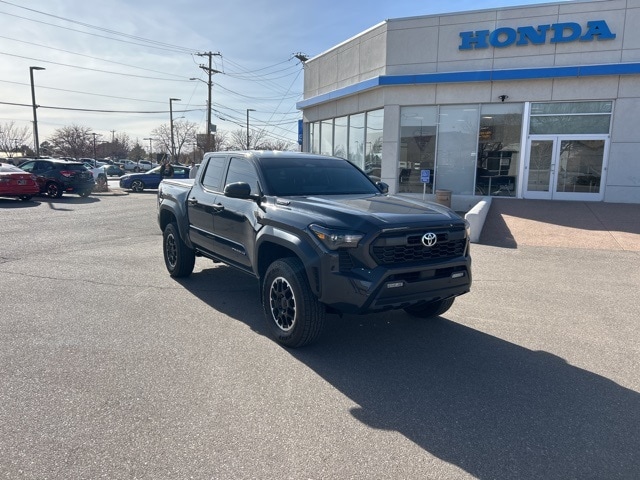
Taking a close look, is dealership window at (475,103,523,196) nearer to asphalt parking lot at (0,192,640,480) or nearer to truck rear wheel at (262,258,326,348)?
asphalt parking lot at (0,192,640,480)

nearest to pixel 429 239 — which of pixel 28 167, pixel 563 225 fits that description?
pixel 563 225

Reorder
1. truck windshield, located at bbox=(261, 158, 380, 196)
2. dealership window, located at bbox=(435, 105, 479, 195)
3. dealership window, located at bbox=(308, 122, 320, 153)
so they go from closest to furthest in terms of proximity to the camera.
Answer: truck windshield, located at bbox=(261, 158, 380, 196)
dealership window, located at bbox=(435, 105, 479, 195)
dealership window, located at bbox=(308, 122, 320, 153)

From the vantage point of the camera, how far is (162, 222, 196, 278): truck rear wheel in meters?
6.93

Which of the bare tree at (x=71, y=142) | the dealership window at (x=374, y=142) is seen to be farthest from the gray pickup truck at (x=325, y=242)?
the bare tree at (x=71, y=142)

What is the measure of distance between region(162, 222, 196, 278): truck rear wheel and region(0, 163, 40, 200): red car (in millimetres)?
14225

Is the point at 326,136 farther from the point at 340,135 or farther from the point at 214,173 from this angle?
the point at 214,173

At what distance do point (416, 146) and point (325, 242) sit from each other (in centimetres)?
1489

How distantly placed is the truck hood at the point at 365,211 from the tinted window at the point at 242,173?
683 millimetres

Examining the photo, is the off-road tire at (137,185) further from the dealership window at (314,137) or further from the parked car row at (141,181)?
the dealership window at (314,137)

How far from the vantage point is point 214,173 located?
6340 mm

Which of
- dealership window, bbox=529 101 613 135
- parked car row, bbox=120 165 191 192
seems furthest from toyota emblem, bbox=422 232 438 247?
parked car row, bbox=120 165 191 192

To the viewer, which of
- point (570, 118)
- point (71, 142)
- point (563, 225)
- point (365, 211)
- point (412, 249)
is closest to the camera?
point (412, 249)

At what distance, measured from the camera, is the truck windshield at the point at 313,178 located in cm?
528

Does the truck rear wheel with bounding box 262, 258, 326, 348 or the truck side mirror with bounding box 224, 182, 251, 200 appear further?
the truck side mirror with bounding box 224, 182, 251, 200
